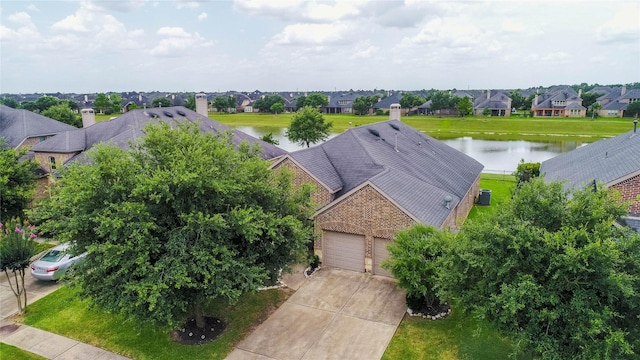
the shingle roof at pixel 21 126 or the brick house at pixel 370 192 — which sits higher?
the shingle roof at pixel 21 126

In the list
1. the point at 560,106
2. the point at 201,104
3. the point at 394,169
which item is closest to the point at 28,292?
the point at 394,169

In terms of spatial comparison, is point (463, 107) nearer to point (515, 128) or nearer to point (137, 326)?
point (515, 128)

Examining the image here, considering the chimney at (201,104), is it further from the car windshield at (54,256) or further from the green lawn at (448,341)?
the green lawn at (448,341)

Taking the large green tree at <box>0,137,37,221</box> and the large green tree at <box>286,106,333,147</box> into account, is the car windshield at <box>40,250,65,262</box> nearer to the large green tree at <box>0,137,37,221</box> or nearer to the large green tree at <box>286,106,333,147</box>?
the large green tree at <box>0,137,37,221</box>

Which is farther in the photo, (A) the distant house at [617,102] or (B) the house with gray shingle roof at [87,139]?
(A) the distant house at [617,102]

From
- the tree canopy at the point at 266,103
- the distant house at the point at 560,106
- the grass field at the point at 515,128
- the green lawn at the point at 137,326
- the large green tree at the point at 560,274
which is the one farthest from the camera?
the tree canopy at the point at 266,103

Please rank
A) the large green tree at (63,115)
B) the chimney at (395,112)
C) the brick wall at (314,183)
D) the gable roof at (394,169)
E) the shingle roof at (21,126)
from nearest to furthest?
the gable roof at (394,169) → the brick wall at (314,183) → the shingle roof at (21,126) → the chimney at (395,112) → the large green tree at (63,115)

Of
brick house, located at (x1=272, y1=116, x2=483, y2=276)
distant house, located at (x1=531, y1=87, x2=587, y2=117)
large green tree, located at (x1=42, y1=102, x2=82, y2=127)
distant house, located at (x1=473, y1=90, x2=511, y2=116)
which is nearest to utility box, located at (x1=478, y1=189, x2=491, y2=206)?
brick house, located at (x1=272, y1=116, x2=483, y2=276)

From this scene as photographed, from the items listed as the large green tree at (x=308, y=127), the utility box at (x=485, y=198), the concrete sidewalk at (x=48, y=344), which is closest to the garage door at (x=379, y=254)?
the concrete sidewalk at (x=48, y=344)

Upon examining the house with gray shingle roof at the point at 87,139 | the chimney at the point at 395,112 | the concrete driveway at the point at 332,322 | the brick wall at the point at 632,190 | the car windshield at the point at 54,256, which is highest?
the chimney at the point at 395,112
